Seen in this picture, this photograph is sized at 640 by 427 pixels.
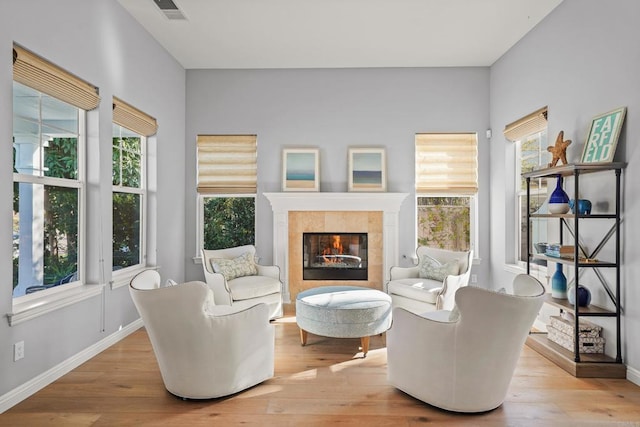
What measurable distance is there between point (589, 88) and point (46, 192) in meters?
4.56

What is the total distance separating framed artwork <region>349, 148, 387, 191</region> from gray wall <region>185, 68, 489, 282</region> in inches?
4.2

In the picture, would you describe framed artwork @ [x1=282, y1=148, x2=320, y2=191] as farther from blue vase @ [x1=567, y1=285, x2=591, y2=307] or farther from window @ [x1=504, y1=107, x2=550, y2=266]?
blue vase @ [x1=567, y1=285, x2=591, y2=307]

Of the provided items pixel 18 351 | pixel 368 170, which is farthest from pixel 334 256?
pixel 18 351

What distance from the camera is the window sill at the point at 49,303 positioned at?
2580mm

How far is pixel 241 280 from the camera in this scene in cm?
447

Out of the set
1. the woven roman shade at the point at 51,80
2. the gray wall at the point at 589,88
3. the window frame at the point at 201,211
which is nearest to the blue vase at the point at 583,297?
the gray wall at the point at 589,88

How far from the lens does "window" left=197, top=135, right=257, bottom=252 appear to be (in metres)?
5.49

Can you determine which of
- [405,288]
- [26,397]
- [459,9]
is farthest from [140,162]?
[459,9]

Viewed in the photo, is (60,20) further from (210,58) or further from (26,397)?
(26,397)

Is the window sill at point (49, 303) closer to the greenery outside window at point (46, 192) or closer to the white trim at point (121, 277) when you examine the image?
the greenery outside window at point (46, 192)

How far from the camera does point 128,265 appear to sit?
4211 mm

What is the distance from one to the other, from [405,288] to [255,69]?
3.58 m

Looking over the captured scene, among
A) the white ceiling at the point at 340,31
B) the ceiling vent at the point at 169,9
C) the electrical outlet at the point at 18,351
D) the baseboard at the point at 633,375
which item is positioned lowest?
the baseboard at the point at 633,375

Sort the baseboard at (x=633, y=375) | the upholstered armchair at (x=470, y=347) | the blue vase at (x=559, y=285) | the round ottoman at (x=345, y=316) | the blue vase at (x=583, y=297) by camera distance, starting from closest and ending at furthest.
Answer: the upholstered armchair at (x=470, y=347) < the baseboard at (x=633, y=375) < the blue vase at (x=583, y=297) < the round ottoman at (x=345, y=316) < the blue vase at (x=559, y=285)
